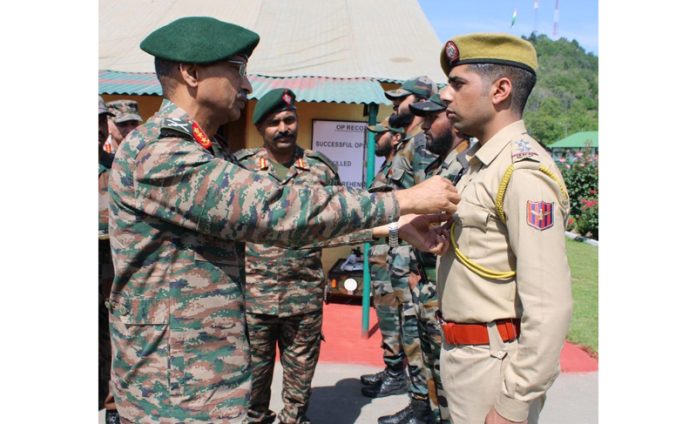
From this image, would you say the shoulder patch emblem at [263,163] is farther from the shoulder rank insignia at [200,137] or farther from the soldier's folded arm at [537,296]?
the soldier's folded arm at [537,296]

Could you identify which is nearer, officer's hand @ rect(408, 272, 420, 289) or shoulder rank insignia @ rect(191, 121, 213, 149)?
shoulder rank insignia @ rect(191, 121, 213, 149)

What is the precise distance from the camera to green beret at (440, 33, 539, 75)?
2.25 metres

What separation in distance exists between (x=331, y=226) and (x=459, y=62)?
800 mm

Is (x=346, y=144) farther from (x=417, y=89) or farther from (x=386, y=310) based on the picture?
(x=386, y=310)

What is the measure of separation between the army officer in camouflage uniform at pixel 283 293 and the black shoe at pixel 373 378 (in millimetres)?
1096

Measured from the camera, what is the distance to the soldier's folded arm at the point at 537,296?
1923 millimetres

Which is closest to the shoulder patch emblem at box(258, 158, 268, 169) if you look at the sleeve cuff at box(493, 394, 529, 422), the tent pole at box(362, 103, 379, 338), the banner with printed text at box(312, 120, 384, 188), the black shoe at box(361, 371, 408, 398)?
the black shoe at box(361, 371, 408, 398)

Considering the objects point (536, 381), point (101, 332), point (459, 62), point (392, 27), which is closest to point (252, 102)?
point (392, 27)

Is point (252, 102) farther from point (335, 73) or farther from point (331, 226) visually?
point (331, 226)

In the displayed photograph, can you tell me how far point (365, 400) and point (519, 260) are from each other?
348 cm

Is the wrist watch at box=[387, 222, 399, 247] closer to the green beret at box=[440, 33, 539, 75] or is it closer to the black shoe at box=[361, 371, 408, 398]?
the green beret at box=[440, 33, 539, 75]

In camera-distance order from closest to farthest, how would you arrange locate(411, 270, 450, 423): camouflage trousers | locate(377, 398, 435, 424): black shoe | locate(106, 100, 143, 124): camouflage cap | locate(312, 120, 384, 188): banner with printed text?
locate(411, 270, 450, 423): camouflage trousers
locate(377, 398, 435, 424): black shoe
locate(106, 100, 143, 124): camouflage cap
locate(312, 120, 384, 188): banner with printed text

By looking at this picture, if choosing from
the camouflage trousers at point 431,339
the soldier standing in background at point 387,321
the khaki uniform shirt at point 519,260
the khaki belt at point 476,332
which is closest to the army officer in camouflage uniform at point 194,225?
the khaki uniform shirt at point 519,260

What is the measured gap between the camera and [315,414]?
481cm
